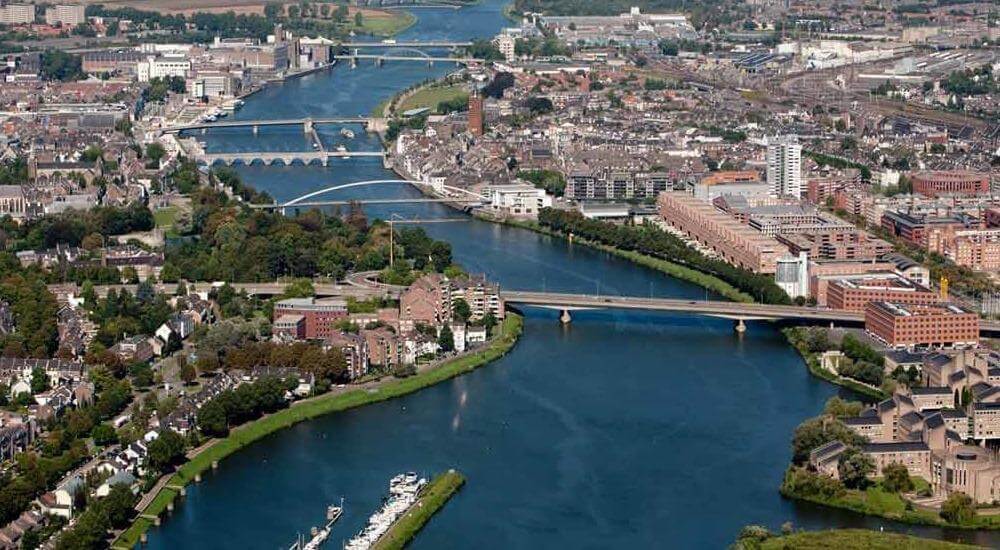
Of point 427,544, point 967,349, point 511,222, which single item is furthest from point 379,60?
point 427,544

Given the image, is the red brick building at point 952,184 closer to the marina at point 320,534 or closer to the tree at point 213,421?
the tree at point 213,421

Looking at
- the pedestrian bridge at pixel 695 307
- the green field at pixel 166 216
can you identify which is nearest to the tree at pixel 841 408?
the pedestrian bridge at pixel 695 307

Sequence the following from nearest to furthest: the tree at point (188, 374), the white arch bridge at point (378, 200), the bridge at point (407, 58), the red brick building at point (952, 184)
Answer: the tree at point (188, 374) < the white arch bridge at point (378, 200) < the red brick building at point (952, 184) < the bridge at point (407, 58)

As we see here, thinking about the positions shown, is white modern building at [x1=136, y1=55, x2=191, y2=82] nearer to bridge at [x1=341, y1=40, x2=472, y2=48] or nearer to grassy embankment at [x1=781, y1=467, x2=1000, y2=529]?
bridge at [x1=341, y1=40, x2=472, y2=48]

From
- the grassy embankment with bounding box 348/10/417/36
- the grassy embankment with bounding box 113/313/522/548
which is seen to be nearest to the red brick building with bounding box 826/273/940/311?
the grassy embankment with bounding box 113/313/522/548

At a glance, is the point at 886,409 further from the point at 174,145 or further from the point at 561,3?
the point at 561,3
